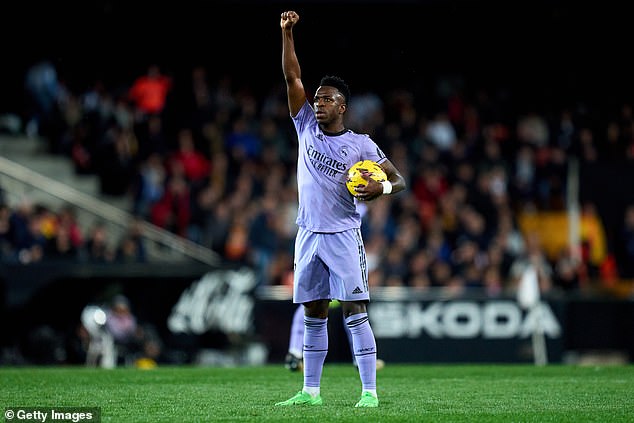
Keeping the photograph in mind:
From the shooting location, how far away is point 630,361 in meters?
20.5

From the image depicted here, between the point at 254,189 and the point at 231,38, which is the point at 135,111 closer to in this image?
the point at 254,189

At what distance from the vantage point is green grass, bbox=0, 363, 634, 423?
8.60 meters

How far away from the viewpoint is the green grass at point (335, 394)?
860 centimetres

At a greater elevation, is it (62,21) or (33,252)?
(62,21)

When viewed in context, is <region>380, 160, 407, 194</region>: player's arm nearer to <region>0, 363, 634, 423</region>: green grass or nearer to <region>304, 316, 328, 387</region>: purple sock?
<region>304, 316, 328, 387</region>: purple sock

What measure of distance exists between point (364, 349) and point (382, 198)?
12.9 m

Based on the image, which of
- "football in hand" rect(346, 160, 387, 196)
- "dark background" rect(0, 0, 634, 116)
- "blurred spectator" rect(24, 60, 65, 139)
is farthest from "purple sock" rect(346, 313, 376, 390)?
"dark background" rect(0, 0, 634, 116)

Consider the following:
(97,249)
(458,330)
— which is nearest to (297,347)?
(97,249)

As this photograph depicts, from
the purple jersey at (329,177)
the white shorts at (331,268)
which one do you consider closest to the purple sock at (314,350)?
the white shorts at (331,268)

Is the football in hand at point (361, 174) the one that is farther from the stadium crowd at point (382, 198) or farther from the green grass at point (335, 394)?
the stadium crowd at point (382, 198)

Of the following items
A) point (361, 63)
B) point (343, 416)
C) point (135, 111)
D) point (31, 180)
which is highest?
point (361, 63)

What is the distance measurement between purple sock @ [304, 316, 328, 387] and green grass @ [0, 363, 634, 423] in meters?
0.30

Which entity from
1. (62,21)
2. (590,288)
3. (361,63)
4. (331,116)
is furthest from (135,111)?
(331,116)

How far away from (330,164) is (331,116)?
353mm
